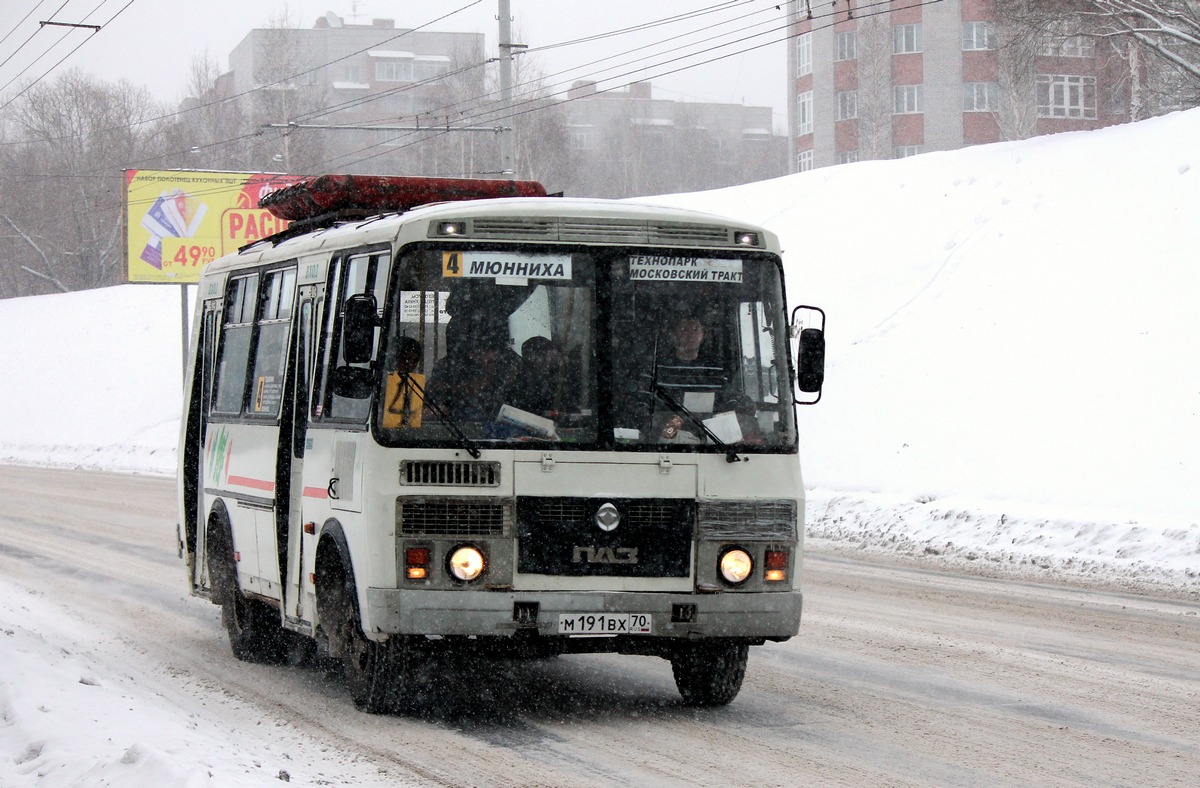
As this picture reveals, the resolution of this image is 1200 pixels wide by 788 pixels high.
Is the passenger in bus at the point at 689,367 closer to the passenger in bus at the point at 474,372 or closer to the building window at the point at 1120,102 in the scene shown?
the passenger in bus at the point at 474,372

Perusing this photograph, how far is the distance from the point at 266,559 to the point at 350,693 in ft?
4.85

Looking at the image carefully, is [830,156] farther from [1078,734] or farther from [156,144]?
[1078,734]

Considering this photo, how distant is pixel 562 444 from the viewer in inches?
330

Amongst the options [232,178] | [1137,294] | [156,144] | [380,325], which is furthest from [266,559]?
[156,144]

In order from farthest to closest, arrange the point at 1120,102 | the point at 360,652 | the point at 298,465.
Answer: the point at 1120,102, the point at 298,465, the point at 360,652

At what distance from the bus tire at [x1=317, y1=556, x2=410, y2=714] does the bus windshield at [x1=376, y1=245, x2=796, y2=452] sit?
3.39 ft

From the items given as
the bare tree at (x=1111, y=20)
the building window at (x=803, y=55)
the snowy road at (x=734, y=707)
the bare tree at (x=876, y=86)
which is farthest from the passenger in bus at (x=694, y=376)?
the building window at (x=803, y=55)

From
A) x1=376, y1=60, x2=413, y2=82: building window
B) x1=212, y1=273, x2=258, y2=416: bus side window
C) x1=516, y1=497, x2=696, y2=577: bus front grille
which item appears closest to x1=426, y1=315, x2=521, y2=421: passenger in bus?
Result: x1=516, y1=497, x2=696, y2=577: bus front grille

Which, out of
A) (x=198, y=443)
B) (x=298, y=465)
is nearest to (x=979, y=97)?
(x=198, y=443)

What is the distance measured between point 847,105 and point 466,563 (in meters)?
88.0

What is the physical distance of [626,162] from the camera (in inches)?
5251

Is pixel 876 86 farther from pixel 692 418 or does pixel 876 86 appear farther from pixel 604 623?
pixel 604 623

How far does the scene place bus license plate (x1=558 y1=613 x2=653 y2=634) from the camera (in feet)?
27.1

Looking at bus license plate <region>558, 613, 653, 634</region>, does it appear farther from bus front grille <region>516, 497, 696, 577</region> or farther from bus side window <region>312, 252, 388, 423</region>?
bus side window <region>312, 252, 388, 423</region>
